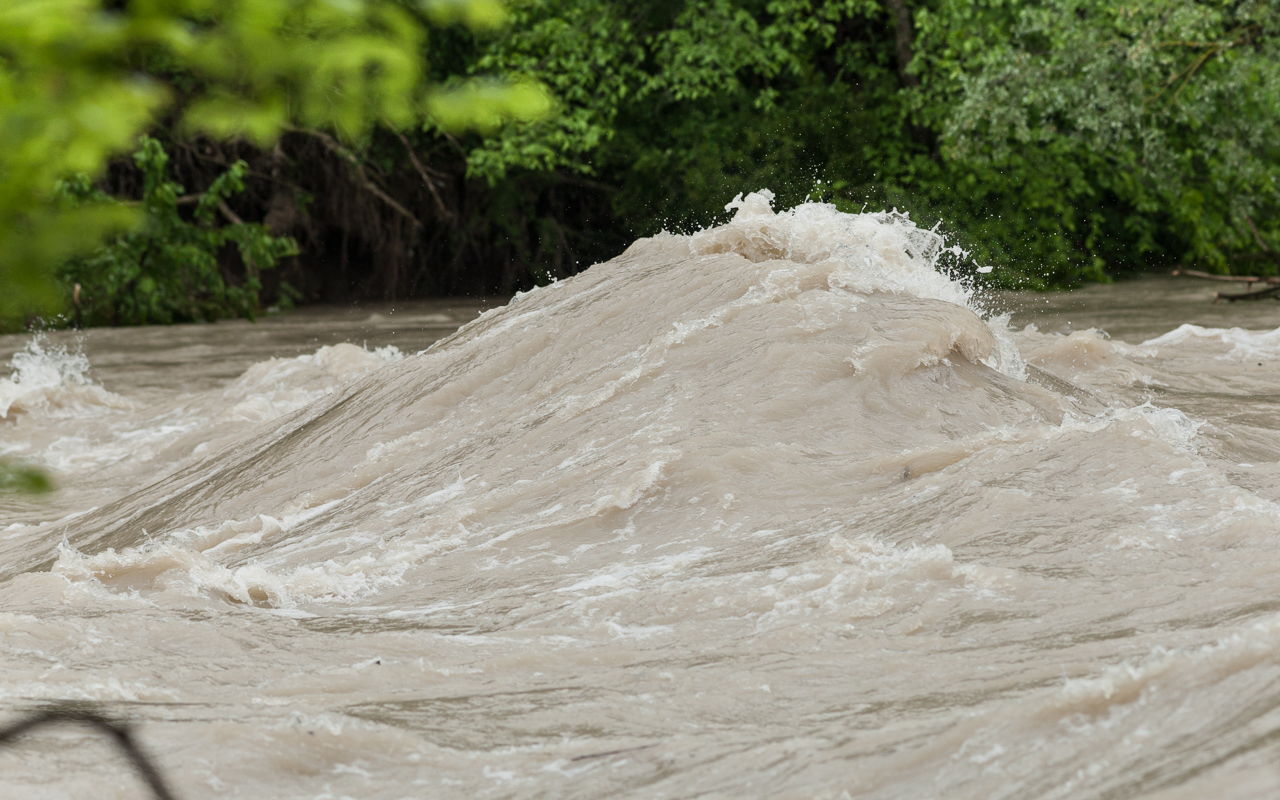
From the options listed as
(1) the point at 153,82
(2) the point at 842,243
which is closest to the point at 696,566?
(1) the point at 153,82

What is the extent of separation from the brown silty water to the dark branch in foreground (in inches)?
1.6

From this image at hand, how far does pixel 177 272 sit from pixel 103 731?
12.8m

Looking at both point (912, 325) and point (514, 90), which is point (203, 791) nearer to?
point (514, 90)

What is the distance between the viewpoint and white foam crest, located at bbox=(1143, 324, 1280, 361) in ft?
34.1

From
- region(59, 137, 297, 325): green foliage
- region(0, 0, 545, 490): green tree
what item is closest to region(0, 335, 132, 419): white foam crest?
region(59, 137, 297, 325): green foliage

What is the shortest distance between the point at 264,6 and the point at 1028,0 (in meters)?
18.0

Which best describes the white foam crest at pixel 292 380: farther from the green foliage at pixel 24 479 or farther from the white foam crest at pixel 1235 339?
the green foliage at pixel 24 479

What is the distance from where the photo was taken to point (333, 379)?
1099 cm

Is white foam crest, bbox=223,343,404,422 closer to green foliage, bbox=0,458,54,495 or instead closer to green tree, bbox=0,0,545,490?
green tree, bbox=0,0,545,490

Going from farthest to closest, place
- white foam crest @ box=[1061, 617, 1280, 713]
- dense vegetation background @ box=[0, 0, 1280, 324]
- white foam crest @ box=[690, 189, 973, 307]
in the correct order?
dense vegetation background @ box=[0, 0, 1280, 324] < white foam crest @ box=[690, 189, 973, 307] < white foam crest @ box=[1061, 617, 1280, 713]

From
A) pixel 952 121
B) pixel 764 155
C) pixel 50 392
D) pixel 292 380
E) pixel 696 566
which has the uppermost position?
pixel 952 121

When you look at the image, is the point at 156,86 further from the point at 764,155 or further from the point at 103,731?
the point at 764,155

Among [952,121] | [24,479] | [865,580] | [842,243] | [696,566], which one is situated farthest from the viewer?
[952,121]

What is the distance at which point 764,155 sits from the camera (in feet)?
61.7
